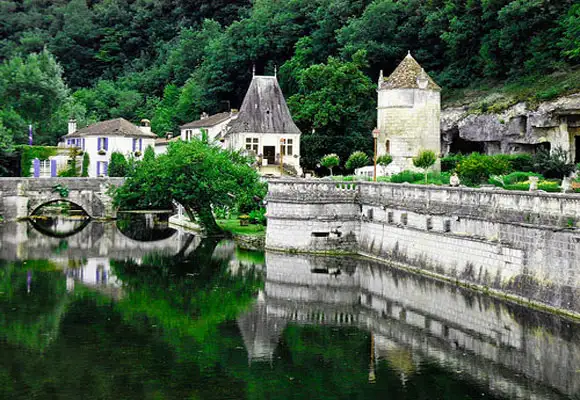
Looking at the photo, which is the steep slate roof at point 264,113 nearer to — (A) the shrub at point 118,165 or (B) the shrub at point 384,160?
(A) the shrub at point 118,165

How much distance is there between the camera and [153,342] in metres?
23.5

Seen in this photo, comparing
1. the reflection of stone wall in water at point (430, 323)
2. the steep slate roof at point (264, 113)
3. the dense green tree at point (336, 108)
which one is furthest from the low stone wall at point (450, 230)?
the dense green tree at point (336, 108)

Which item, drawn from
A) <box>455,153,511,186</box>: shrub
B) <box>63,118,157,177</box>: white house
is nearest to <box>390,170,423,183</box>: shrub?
<box>455,153,511,186</box>: shrub

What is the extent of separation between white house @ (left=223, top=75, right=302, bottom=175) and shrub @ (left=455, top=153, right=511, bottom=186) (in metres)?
17.5

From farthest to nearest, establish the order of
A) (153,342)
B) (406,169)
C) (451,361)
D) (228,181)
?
(406,169) → (228,181) → (153,342) → (451,361)

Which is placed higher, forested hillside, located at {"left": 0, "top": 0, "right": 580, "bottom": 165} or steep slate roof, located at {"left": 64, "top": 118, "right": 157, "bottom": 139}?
forested hillside, located at {"left": 0, "top": 0, "right": 580, "bottom": 165}

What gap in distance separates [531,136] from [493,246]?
2115cm

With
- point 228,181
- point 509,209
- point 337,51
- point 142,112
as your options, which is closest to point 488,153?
point 228,181

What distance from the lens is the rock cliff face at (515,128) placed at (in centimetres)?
4581

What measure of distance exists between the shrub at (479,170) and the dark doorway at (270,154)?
18.7 meters

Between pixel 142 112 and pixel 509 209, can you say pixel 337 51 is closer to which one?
pixel 142 112

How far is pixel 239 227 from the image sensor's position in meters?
45.1

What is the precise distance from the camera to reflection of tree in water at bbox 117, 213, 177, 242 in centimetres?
4616

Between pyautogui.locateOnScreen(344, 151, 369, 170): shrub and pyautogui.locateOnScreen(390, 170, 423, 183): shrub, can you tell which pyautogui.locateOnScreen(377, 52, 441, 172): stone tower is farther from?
pyautogui.locateOnScreen(390, 170, 423, 183): shrub
